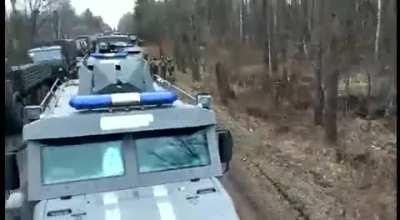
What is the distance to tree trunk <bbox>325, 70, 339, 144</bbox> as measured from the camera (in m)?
12.4

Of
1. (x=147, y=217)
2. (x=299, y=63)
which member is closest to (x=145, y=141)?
(x=147, y=217)

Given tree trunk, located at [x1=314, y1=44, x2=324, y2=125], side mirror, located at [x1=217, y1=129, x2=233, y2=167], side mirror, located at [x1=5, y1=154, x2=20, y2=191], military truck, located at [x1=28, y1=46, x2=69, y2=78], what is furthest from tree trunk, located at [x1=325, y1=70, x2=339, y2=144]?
side mirror, located at [x1=5, y1=154, x2=20, y2=191]

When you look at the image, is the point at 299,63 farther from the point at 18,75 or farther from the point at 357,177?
the point at 18,75

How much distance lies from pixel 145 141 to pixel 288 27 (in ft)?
59.1

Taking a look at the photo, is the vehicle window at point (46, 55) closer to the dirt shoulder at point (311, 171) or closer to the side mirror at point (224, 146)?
the dirt shoulder at point (311, 171)

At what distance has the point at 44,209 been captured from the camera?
163 inches

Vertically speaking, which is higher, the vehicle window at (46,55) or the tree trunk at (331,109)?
the vehicle window at (46,55)

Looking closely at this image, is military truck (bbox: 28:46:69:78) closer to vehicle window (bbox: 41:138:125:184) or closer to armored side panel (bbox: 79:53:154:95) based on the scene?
armored side panel (bbox: 79:53:154:95)

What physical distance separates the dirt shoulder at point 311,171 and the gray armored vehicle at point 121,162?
3.10m

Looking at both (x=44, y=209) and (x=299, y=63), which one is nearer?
(x=44, y=209)

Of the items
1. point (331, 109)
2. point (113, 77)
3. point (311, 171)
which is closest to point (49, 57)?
point (331, 109)

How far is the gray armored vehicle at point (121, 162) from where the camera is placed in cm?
422

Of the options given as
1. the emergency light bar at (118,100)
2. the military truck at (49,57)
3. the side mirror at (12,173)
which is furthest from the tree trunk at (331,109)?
the side mirror at (12,173)

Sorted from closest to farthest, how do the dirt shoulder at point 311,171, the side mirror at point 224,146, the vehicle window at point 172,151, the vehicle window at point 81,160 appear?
1. the vehicle window at point 81,160
2. the vehicle window at point 172,151
3. the side mirror at point 224,146
4. the dirt shoulder at point 311,171
